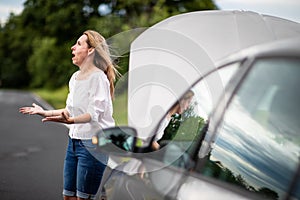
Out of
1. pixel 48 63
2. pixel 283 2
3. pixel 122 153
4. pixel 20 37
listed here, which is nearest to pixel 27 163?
pixel 48 63

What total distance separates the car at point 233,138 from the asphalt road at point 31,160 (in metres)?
2.97

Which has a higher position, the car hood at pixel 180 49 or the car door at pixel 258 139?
the car hood at pixel 180 49

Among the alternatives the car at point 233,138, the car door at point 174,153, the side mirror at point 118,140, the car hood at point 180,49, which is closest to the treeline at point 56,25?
the car hood at point 180,49

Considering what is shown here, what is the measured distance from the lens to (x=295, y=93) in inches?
66.9

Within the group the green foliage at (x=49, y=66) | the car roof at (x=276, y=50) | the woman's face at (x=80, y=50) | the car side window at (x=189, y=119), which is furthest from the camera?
the green foliage at (x=49, y=66)

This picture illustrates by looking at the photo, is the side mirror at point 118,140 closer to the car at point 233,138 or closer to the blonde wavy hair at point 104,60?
the car at point 233,138

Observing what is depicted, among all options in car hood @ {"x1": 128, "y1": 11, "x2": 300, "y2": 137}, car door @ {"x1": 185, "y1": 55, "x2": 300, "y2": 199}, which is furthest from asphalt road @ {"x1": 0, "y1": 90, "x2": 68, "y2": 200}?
car door @ {"x1": 185, "y1": 55, "x2": 300, "y2": 199}

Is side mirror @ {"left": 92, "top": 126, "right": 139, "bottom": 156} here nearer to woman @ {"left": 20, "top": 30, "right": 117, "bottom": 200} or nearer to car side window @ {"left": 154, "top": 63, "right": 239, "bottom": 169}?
car side window @ {"left": 154, "top": 63, "right": 239, "bottom": 169}

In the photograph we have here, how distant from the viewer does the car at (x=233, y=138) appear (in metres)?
1.71

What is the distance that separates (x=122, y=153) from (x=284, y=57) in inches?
42.8

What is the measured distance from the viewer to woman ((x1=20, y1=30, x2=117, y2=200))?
10.3 feet

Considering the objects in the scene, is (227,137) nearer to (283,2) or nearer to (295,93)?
(295,93)

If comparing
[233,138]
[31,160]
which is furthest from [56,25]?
[233,138]

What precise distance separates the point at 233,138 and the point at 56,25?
Answer: 9.29 meters
